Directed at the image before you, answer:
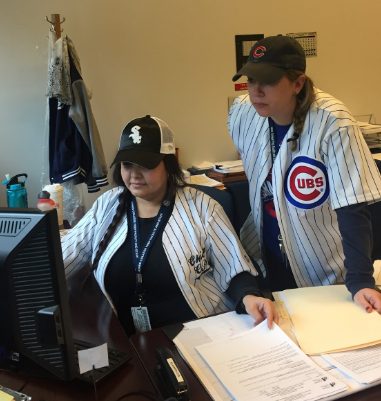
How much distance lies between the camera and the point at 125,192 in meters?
1.46

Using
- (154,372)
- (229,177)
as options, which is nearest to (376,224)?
(229,177)

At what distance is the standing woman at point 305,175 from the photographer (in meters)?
1.29

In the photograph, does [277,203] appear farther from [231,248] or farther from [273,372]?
[273,372]

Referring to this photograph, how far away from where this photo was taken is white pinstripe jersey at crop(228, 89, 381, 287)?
133 cm

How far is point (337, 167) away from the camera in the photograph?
1.34 metres

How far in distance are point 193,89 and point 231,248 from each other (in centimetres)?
175

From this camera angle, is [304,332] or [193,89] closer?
[304,332]

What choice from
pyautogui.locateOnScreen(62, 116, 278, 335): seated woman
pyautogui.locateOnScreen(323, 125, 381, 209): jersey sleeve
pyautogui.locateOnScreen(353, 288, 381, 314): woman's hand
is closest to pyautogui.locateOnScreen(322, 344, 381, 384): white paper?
pyautogui.locateOnScreen(353, 288, 381, 314): woman's hand

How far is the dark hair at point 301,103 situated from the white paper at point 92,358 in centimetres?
91

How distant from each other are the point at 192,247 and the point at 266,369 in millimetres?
487

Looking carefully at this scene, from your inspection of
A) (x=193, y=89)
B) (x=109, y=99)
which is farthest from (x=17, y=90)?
(x=193, y=89)

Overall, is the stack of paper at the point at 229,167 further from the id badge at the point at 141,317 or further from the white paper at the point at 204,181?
the id badge at the point at 141,317

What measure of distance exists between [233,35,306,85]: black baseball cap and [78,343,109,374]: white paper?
3.09ft

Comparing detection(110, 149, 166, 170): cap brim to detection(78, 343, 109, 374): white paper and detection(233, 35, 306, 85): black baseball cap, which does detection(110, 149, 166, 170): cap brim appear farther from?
detection(78, 343, 109, 374): white paper
